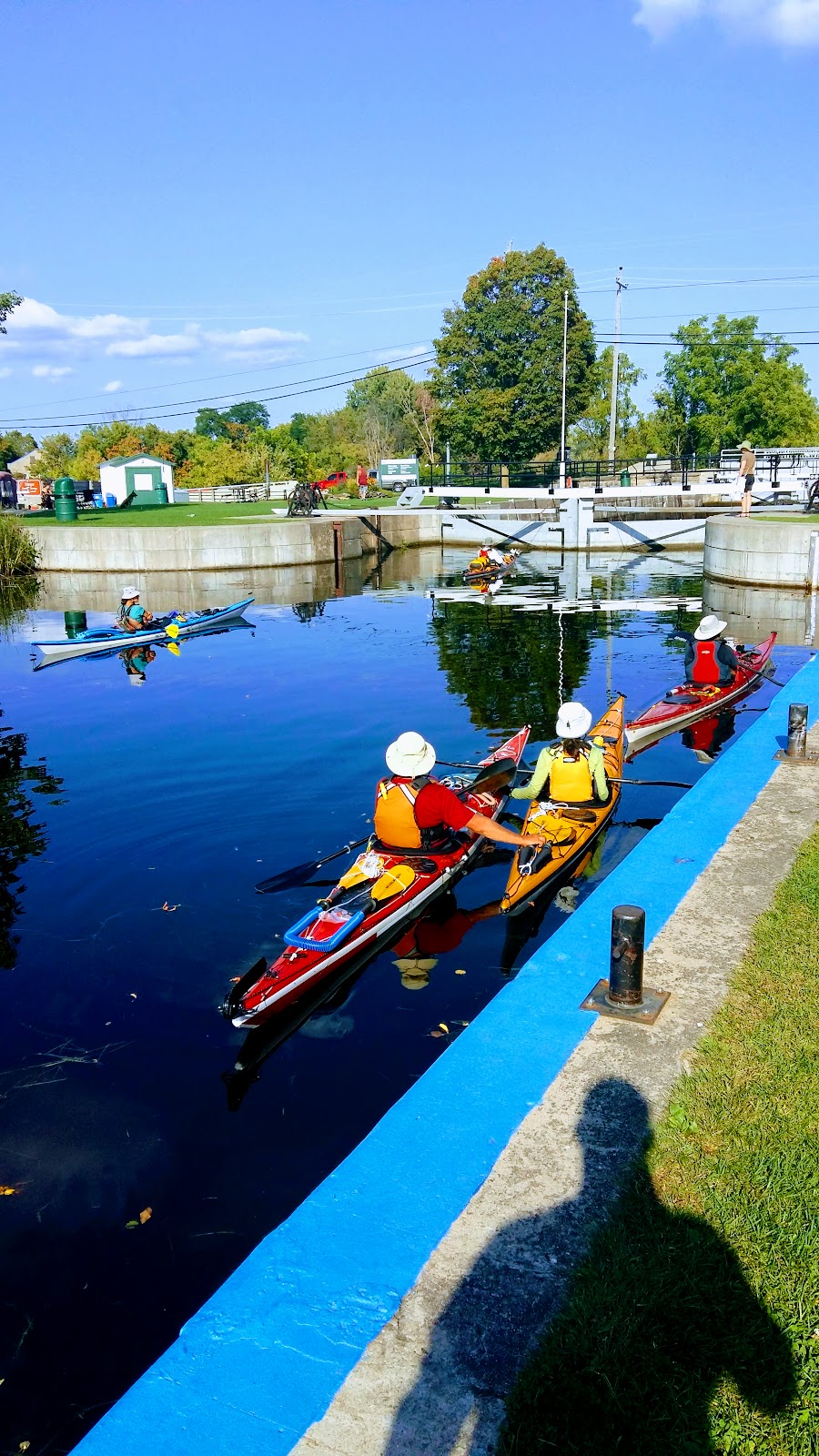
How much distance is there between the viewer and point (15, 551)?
43688mm

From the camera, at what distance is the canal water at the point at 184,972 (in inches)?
254

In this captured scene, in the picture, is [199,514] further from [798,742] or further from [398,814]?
[398,814]

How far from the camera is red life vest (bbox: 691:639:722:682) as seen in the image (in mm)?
19875

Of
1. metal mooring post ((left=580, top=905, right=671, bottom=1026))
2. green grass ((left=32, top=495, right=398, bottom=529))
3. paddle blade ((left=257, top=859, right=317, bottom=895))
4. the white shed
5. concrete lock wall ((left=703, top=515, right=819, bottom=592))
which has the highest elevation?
the white shed

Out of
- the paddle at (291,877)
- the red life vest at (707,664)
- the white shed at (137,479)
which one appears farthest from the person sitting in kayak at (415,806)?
the white shed at (137,479)

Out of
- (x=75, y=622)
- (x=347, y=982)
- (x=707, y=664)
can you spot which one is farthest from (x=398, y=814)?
(x=75, y=622)

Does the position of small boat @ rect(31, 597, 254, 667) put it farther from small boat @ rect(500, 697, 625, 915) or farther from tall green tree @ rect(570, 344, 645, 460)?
tall green tree @ rect(570, 344, 645, 460)

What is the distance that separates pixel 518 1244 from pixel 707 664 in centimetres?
1608

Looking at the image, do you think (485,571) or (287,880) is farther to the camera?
(485,571)

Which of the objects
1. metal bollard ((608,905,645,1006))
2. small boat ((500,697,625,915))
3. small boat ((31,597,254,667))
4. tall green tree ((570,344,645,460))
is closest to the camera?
metal bollard ((608,905,645,1006))

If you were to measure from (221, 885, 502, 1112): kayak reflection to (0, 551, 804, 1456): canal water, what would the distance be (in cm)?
3

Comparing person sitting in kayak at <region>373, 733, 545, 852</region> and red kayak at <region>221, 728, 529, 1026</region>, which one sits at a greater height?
person sitting in kayak at <region>373, 733, 545, 852</region>

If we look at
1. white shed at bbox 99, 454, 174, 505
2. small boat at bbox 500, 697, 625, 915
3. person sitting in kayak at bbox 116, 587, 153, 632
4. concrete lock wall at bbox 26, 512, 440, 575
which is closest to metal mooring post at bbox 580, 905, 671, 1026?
small boat at bbox 500, 697, 625, 915

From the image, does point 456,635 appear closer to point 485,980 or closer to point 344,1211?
point 485,980
